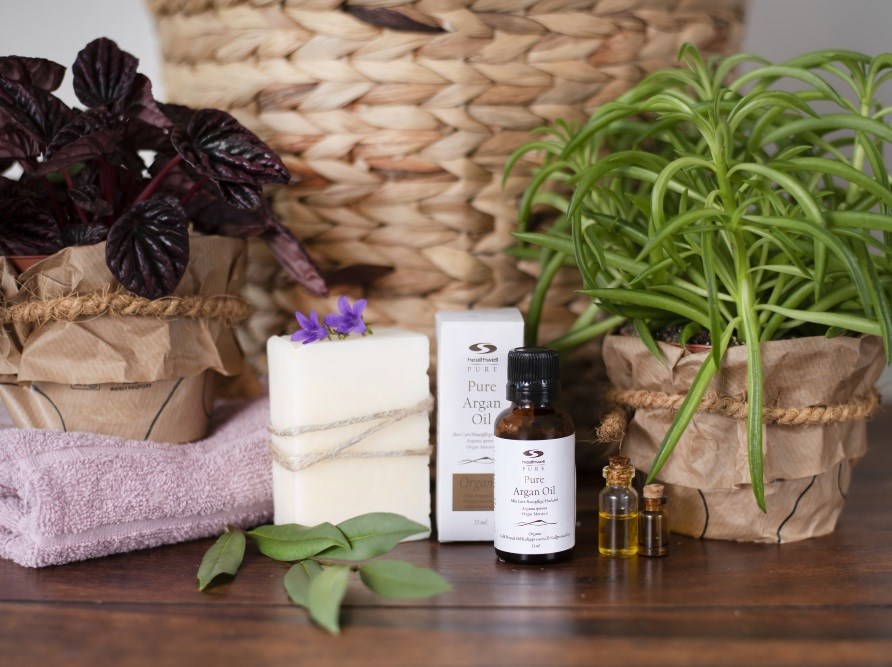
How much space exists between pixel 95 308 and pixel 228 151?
0.17 metres

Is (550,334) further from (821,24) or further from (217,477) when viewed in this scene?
(821,24)

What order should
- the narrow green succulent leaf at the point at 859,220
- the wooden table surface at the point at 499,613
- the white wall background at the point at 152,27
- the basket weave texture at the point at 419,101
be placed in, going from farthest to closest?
the white wall background at the point at 152,27, the basket weave texture at the point at 419,101, the narrow green succulent leaf at the point at 859,220, the wooden table surface at the point at 499,613

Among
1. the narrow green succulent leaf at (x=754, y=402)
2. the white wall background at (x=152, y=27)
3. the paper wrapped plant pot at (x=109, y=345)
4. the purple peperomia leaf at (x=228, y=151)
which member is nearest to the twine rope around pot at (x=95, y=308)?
the paper wrapped plant pot at (x=109, y=345)

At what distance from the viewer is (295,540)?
0.75m

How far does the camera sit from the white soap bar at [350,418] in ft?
2.52

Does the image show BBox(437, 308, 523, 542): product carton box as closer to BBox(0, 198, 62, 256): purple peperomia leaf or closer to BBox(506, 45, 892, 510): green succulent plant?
BBox(506, 45, 892, 510): green succulent plant

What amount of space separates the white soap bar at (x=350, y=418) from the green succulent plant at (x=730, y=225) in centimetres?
17

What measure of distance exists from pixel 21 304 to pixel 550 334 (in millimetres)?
497

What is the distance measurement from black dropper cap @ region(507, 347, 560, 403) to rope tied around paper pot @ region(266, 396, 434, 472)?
0.34 feet

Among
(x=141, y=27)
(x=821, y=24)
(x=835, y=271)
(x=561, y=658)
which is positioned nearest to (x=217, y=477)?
(x=561, y=658)

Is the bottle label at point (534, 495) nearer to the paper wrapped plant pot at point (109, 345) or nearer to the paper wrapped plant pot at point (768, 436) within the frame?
the paper wrapped plant pot at point (768, 436)

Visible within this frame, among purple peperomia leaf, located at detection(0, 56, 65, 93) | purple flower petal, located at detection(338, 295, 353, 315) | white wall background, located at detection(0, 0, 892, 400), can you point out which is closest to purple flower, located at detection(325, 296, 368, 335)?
purple flower petal, located at detection(338, 295, 353, 315)

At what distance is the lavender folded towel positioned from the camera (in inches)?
29.0

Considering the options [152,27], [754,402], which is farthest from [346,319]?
[152,27]
